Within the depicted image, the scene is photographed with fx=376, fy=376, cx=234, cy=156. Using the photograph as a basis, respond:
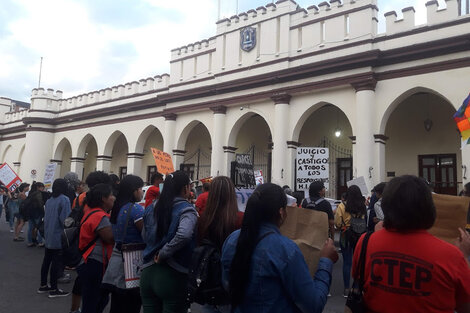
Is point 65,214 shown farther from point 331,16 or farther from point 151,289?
point 331,16

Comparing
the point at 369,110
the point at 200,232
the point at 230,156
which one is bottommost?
the point at 200,232

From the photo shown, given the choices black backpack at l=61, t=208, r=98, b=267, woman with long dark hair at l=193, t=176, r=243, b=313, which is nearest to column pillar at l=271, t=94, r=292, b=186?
black backpack at l=61, t=208, r=98, b=267

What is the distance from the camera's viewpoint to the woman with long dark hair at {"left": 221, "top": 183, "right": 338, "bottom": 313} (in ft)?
6.72

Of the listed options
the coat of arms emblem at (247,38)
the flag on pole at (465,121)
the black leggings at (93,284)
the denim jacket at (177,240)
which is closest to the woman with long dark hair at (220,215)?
the denim jacket at (177,240)

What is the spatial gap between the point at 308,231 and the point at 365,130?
1150 cm

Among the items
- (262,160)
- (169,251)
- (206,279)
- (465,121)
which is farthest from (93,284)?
(262,160)

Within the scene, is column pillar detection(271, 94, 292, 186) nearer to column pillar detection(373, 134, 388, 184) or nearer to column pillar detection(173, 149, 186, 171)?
column pillar detection(373, 134, 388, 184)

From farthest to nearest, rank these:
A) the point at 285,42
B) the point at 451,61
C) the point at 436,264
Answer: the point at 285,42 → the point at 451,61 → the point at 436,264

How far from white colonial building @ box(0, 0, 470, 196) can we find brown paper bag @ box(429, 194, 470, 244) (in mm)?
10207

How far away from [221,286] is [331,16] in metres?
14.1

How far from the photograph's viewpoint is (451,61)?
11.9 meters

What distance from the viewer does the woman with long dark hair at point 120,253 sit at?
3613 millimetres

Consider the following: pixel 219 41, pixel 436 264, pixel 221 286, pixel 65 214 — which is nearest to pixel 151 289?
pixel 221 286

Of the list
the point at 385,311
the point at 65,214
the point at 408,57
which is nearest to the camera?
the point at 385,311
